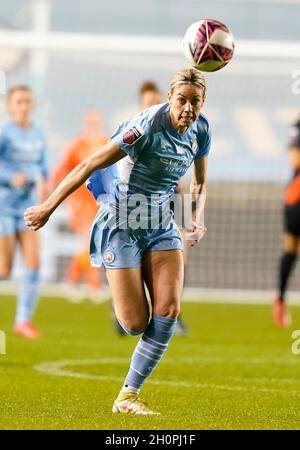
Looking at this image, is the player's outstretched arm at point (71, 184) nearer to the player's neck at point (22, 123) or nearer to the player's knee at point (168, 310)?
the player's knee at point (168, 310)

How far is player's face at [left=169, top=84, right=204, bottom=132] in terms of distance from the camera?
22.0ft

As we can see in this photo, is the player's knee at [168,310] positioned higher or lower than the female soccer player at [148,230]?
lower

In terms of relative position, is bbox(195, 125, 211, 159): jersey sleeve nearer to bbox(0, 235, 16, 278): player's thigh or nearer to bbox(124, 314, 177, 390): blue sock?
bbox(124, 314, 177, 390): blue sock

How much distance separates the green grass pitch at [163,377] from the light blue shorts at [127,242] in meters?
0.95

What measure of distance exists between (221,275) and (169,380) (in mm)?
11733

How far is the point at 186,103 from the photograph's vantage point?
22.0 ft

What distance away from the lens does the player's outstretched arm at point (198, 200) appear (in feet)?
23.9

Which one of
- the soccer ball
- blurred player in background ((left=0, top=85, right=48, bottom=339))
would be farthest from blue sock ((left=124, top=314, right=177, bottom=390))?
blurred player in background ((left=0, top=85, right=48, bottom=339))

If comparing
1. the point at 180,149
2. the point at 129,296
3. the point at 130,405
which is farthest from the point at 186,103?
the point at 130,405

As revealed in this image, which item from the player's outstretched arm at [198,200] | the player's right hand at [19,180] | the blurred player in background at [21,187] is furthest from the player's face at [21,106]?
the player's outstretched arm at [198,200]

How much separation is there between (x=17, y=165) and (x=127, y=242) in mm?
5340
